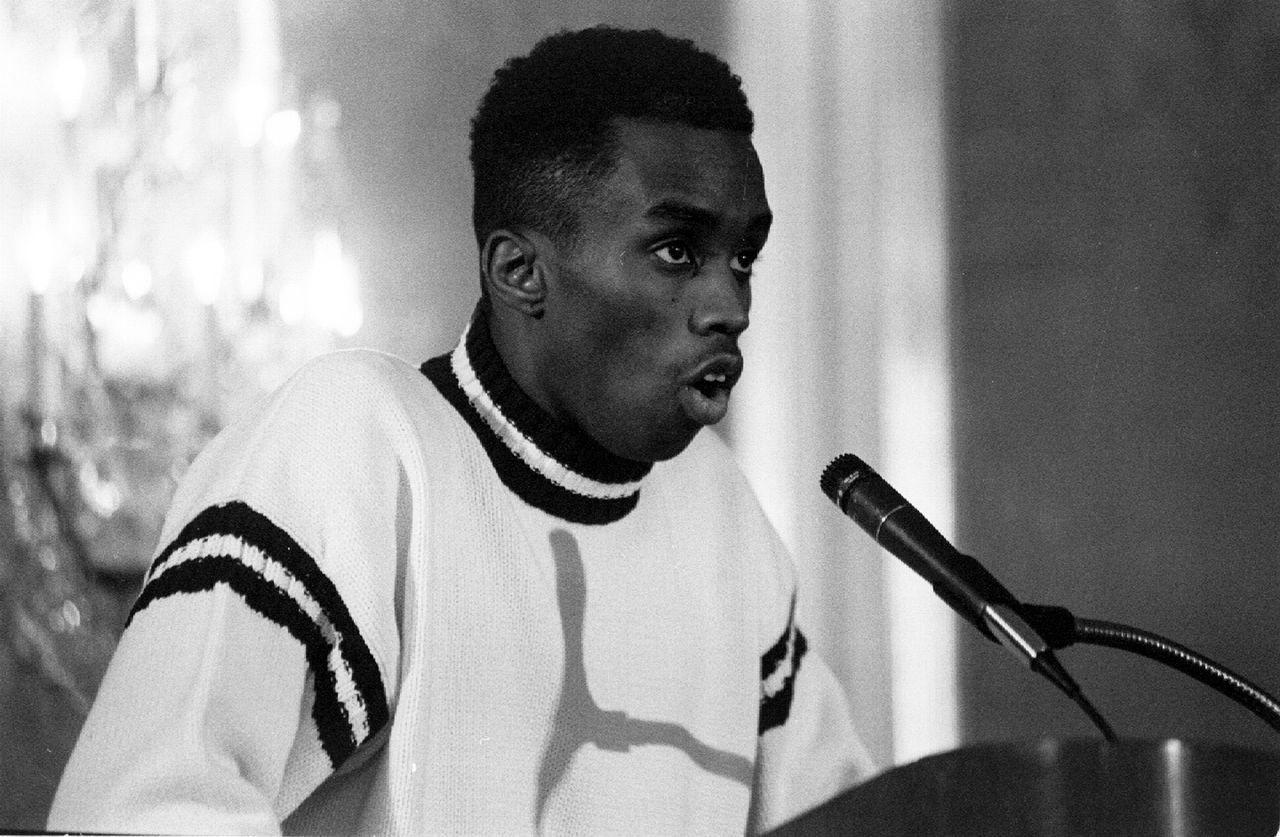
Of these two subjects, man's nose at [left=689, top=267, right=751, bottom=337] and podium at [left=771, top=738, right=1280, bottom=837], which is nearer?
podium at [left=771, top=738, right=1280, bottom=837]

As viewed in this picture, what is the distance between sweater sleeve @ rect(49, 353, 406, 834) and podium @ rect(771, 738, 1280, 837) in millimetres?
403

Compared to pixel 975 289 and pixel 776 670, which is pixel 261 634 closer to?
pixel 776 670

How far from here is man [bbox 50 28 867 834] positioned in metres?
1.30

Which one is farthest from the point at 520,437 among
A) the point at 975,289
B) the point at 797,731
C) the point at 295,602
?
the point at 975,289

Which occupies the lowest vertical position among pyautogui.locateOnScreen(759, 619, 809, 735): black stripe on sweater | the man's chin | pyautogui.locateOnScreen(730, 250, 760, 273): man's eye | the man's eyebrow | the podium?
the podium

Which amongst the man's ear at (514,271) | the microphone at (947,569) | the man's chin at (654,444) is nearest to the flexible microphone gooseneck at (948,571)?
the microphone at (947,569)

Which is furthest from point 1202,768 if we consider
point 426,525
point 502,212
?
point 502,212

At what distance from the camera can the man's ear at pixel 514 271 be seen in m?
1.47

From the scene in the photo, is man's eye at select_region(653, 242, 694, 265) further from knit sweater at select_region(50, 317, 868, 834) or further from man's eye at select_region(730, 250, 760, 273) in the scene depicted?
knit sweater at select_region(50, 317, 868, 834)

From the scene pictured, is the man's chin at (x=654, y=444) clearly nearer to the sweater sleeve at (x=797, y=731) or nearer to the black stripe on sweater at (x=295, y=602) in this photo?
the sweater sleeve at (x=797, y=731)

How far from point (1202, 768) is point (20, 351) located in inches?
42.2

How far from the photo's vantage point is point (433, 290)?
1506 mm

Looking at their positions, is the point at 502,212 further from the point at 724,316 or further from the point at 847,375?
the point at 847,375

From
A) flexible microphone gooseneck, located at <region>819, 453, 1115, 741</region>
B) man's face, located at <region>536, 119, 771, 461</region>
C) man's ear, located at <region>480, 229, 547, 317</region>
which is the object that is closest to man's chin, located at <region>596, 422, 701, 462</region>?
man's face, located at <region>536, 119, 771, 461</region>
